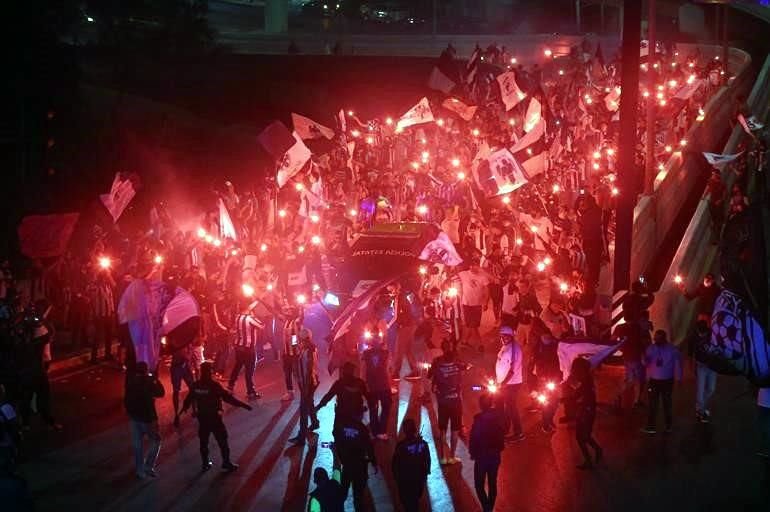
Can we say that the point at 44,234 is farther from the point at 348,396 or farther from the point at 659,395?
the point at 659,395

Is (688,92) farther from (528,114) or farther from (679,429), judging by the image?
(679,429)

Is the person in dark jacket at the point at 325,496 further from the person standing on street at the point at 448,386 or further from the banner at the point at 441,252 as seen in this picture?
the banner at the point at 441,252

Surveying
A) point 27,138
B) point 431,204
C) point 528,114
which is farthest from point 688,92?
point 27,138

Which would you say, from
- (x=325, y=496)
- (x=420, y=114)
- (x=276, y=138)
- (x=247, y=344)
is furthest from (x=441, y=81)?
(x=325, y=496)

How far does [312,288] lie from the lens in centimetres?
1792

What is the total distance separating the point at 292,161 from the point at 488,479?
517 inches

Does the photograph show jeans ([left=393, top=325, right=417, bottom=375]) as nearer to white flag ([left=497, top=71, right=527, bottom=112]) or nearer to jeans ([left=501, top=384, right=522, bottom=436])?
jeans ([left=501, top=384, right=522, bottom=436])

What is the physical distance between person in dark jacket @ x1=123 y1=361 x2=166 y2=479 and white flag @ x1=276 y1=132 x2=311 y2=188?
10706 millimetres

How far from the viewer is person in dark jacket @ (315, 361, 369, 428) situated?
10.7 m

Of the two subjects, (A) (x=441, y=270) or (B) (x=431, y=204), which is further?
(B) (x=431, y=204)

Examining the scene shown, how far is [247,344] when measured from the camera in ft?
48.4

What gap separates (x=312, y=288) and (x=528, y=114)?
8389mm

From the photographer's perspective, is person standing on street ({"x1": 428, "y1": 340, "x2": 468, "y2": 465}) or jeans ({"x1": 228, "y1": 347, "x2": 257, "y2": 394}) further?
jeans ({"x1": 228, "y1": 347, "x2": 257, "y2": 394})

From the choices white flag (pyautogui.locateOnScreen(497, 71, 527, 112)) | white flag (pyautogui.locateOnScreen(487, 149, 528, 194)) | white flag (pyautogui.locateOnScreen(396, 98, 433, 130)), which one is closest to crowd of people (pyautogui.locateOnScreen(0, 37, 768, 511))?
white flag (pyautogui.locateOnScreen(487, 149, 528, 194))
